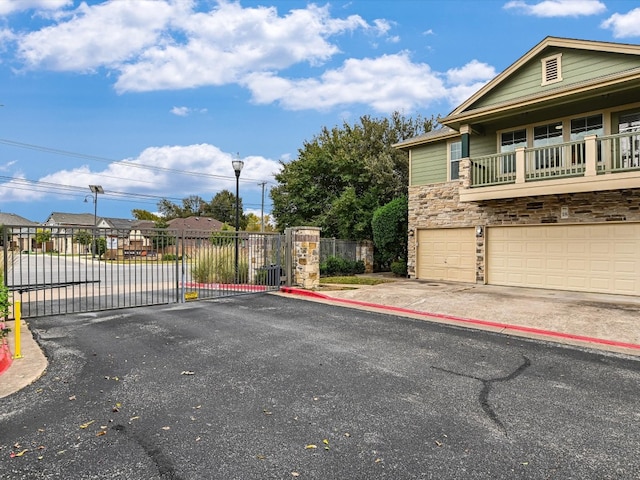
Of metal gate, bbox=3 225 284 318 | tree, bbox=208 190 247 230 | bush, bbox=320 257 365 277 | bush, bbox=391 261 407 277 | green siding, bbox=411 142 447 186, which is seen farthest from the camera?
tree, bbox=208 190 247 230

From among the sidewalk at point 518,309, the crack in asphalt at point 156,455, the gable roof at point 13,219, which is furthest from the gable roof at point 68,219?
the crack in asphalt at point 156,455

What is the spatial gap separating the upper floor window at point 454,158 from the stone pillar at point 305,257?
6.31 meters

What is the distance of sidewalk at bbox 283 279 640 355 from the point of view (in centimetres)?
696

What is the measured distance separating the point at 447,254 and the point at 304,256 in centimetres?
608

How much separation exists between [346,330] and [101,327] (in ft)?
16.0

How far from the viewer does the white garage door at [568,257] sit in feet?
36.4

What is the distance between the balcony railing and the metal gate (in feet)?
25.6

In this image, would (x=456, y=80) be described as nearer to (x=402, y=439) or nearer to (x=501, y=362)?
(x=501, y=362)

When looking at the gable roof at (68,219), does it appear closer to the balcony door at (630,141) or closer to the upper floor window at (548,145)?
the upper floor window at (548,145)

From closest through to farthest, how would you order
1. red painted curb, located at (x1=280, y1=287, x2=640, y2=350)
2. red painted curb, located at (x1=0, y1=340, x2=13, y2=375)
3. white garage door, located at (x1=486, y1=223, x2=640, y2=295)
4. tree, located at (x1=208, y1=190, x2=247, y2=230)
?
1. red painted curb, located at (x1=0, y1=340, x2=13, y2=375)
2. red painted curb, located at (x1=280, y1=287, x2=640, y2=350)
3. white garage door, located at (x1=486, y1=223, x2=640, y2=295)
4. tree, located at (x1=208, y1=190, x2=247, y2=230)

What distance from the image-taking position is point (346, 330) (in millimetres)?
7258

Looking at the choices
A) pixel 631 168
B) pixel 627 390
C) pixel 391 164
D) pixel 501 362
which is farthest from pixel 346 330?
pixel 391 164

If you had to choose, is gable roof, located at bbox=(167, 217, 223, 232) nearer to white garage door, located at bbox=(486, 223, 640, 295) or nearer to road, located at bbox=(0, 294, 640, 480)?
white garage door, located at bbox=(486, 223, 640, 295)

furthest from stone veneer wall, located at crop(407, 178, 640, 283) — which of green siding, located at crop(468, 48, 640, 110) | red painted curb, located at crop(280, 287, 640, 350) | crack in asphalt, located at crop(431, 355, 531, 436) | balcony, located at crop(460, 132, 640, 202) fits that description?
crack in asphalt, located at crop(431, 355, 531, 436)
